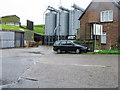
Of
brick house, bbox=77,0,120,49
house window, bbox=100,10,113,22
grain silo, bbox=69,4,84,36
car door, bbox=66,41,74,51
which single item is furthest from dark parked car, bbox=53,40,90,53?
grain silo, bbox=69,4,84,36

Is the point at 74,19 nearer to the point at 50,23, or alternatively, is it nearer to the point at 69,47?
the point at 50,23

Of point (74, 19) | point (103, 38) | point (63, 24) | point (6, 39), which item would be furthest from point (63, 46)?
point (63, 24)

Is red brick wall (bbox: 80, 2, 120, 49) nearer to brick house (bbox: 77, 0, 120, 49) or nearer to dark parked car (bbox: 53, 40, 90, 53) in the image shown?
brick house (bbox: 77, 0, 120, 49)

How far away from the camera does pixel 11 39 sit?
1310 inches

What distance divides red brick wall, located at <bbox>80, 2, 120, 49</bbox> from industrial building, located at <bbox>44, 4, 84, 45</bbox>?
1981cm

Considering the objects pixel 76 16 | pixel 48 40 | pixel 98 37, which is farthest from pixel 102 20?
pixel 48 40

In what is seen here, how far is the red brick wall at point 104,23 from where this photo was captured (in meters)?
23.9

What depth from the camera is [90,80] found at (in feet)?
22.4

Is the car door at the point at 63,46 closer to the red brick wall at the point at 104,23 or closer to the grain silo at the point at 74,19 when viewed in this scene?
the red brick wall at the point at 104,23

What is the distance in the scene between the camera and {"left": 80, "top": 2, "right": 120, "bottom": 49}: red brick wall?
78.5ft

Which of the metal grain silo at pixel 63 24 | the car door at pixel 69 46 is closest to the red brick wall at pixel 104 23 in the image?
the car door at pixel 69 46

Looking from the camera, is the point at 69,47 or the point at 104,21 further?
the point at 104,21

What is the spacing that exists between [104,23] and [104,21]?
0.95 ft

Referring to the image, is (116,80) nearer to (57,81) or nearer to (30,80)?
(57,81)
